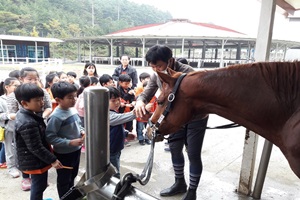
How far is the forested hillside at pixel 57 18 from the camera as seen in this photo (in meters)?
40.9

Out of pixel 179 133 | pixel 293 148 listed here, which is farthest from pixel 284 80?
pixel 179 133

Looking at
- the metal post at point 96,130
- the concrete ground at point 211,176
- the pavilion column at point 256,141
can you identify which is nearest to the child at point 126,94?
the concrete ground at point 211,176

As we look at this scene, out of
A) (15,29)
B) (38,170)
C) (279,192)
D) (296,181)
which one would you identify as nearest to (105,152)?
(38,170)

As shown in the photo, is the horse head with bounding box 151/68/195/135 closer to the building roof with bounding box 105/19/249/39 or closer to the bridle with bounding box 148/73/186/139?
the bridle with bounding box 148/73/186/139

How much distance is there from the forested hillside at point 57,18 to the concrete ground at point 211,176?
39.9 m

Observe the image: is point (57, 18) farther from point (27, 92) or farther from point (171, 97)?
point (171, 97)

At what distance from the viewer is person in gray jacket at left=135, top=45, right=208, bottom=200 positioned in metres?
2.28

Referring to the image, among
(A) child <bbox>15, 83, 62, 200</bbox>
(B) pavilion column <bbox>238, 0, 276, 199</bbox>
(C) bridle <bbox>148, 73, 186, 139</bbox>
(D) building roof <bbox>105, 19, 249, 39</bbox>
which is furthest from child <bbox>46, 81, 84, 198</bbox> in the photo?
(D) building roof <bbox>105, 19, 249, 39</bbox>

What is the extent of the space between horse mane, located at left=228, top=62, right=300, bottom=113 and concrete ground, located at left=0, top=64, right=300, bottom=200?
1.82m

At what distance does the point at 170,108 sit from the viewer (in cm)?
162

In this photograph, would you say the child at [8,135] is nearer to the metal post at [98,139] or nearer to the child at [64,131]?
the child at [64,131]

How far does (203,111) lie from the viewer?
162 centimetres

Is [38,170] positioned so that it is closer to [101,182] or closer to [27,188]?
[27,188]

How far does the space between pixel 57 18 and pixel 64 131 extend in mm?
55000
